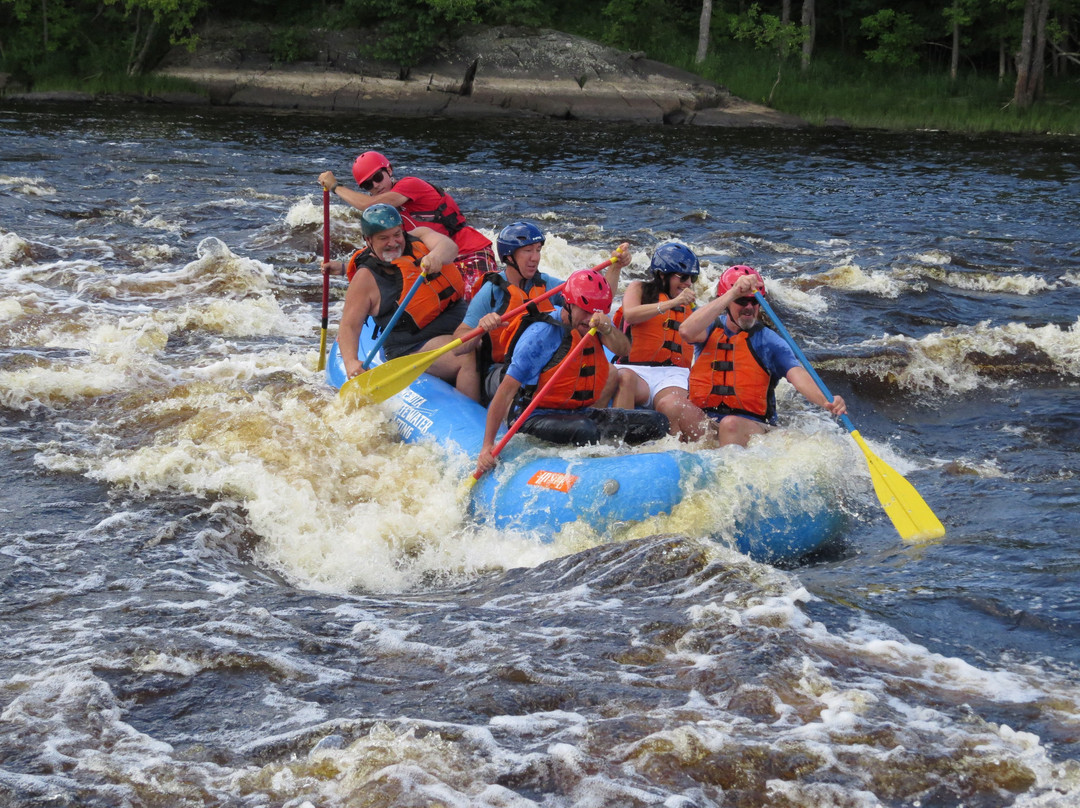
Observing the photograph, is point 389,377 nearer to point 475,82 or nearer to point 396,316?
point 396,316

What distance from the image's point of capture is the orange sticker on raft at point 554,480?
206 inches

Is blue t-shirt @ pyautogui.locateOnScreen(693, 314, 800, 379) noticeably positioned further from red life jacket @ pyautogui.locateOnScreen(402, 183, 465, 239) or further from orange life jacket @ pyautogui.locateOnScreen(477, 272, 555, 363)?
red life jacket @ pyautogui.locateOnScreen(402, 183, 465, 239)

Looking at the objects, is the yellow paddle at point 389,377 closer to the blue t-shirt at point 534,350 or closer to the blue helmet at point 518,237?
the blue helmet at point 518,237

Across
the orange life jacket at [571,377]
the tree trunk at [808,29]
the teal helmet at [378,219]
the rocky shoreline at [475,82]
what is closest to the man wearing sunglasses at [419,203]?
the teal helmet at [378,219]

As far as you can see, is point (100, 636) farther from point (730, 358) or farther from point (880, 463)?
point (880, 463)

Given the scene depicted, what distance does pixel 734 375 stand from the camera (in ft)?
18.7

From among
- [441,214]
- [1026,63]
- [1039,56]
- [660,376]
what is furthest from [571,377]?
[1039,56]

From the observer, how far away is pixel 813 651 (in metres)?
4.08

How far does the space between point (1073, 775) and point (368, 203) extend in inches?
206

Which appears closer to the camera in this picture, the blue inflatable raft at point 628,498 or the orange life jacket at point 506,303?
the blue inflatable raft at point 628,498

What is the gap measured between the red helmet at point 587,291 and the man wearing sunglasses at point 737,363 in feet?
2.08

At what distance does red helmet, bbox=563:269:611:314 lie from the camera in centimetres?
520

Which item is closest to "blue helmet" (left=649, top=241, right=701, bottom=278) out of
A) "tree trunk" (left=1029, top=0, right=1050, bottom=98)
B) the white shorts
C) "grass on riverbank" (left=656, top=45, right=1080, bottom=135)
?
the white shorts

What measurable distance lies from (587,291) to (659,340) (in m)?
1.47
